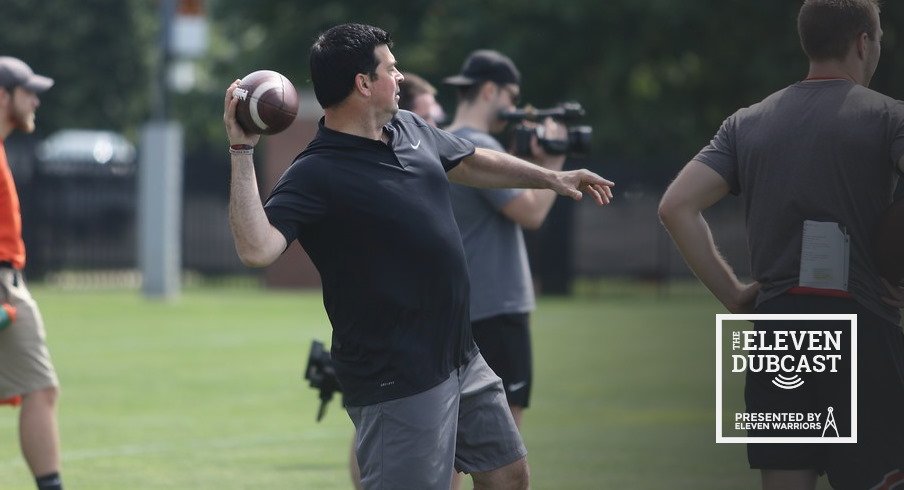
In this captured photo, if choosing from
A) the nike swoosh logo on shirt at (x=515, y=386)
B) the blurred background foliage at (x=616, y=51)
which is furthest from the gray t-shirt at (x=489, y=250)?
the blurred background foliage at (x=616, y=51)

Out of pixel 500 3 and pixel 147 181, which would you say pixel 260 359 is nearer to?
pixel 147 181

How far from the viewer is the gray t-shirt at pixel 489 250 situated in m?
7.58

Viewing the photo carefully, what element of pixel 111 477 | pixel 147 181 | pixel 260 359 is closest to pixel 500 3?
pixel 147 181

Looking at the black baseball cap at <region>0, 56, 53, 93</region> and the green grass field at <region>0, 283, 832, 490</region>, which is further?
the green grass field at <region>0, 283, 832, 490</region>

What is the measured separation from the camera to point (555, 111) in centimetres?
777

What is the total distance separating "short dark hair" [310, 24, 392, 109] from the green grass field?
4185 millimetres

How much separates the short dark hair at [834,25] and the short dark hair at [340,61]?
1.46 metres

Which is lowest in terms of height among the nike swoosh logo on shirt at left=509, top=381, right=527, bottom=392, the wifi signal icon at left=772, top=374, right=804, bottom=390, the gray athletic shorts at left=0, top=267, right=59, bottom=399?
the nike swoosh logo on shirt at left=509, top=381, right=527, bottom=392

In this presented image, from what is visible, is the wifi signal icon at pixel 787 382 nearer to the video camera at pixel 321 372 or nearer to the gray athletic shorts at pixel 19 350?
the video camera at pixel 321 372

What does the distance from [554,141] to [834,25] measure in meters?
2.44

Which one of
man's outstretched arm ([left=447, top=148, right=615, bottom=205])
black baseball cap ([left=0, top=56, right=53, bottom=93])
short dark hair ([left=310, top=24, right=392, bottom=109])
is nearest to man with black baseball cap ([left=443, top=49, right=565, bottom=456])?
man's outstretched arm ([left=447, top=148, right=615, bottom=205])

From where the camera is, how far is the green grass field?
9594 millimetres

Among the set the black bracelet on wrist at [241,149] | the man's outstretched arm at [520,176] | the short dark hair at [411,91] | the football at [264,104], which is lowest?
the man's outstretched arm at [520,176]

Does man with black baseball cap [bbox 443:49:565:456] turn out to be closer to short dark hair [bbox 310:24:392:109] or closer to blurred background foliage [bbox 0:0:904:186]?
short dark hair [bbox 310:24:392:109]
